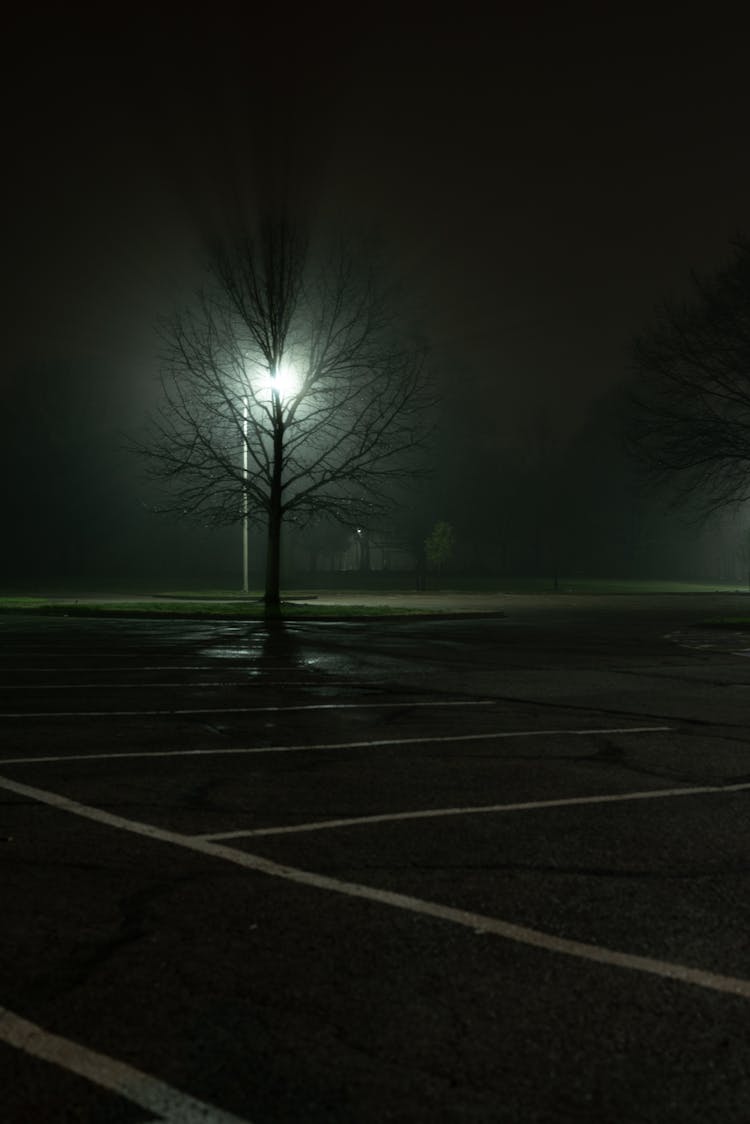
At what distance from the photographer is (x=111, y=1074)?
3.06m

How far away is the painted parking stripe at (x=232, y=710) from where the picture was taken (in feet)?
34.1

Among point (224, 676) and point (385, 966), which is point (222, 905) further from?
point (224, 676)

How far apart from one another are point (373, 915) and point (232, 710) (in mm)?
6493

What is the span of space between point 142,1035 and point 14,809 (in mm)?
3432

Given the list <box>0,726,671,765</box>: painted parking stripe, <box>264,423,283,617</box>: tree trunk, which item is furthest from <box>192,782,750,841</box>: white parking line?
<box>264,423,283,617</box>: tree trunk

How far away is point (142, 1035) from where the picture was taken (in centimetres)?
331

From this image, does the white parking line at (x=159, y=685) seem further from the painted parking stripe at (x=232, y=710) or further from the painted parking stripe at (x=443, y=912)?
the painted parking stripe at (x=443, y=912)

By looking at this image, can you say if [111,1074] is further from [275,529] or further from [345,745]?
[275,529]

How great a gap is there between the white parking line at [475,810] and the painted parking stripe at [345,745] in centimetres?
218

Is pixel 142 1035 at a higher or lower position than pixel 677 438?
lower

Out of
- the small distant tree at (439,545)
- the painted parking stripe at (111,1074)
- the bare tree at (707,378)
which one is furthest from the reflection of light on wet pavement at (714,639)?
the small distant tree at (439,545)

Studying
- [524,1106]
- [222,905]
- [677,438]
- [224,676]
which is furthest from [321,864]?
[677,438]

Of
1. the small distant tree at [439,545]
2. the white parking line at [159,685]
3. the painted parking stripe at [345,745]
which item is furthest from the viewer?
the small distant tree at [439,545]

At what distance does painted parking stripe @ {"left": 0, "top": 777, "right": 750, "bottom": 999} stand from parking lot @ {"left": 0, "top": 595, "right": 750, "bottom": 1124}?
2 cm
